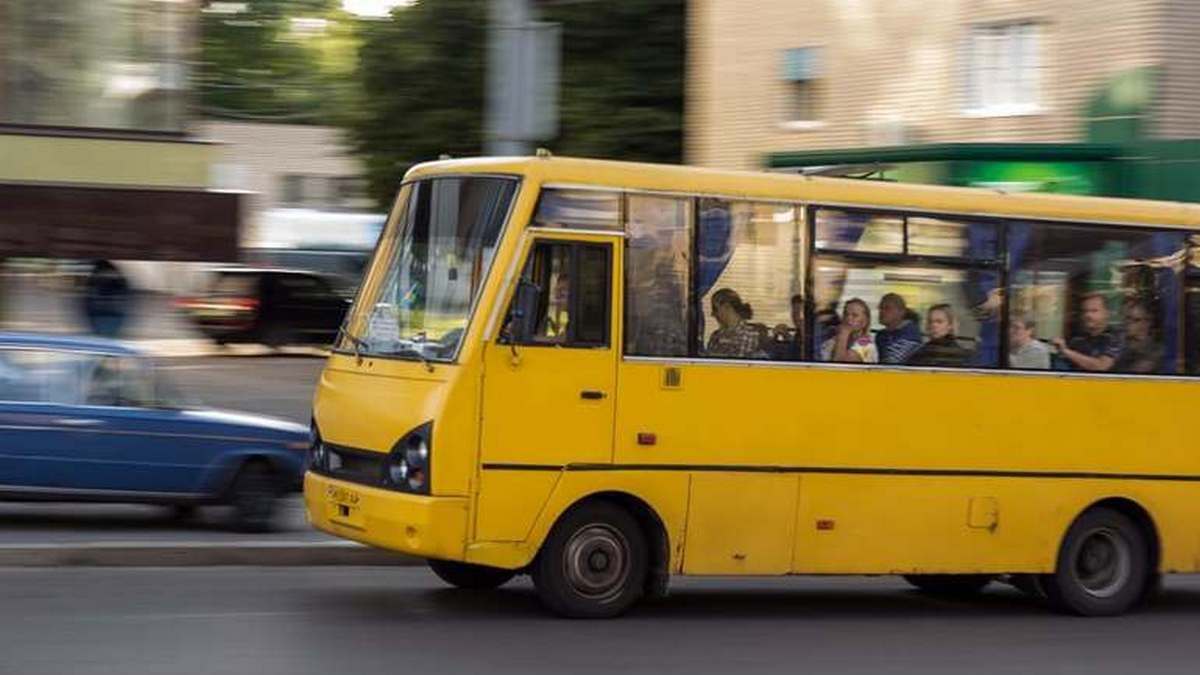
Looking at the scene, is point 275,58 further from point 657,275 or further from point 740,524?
point 740,524

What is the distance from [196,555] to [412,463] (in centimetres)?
296

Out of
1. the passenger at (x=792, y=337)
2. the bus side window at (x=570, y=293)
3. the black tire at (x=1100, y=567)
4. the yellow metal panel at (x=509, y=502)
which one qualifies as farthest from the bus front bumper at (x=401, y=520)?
the black tire at (x=1100, y=567)

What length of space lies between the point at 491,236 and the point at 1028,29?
16.1 m

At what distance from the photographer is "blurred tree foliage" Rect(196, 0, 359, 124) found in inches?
2574

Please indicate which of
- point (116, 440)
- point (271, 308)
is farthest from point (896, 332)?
point (271, 308)

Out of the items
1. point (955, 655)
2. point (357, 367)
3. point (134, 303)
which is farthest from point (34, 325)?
point (955, 655)

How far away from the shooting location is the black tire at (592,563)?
10555 mm

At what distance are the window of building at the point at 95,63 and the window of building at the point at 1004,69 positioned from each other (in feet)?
34.6

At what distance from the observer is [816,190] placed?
1131cm

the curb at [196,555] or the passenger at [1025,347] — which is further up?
the passenger at [1025,347]

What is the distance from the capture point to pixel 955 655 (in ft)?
33.6

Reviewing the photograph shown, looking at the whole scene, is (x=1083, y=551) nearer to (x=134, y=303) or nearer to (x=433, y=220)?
(x=433, y=220)

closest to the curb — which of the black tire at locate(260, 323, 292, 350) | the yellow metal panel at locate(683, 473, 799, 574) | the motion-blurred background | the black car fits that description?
the yellow metal panel at locate(683, 473, 799, 574)

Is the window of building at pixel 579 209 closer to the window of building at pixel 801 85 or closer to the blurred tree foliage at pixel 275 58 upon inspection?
the window of building at pixel 801 85
